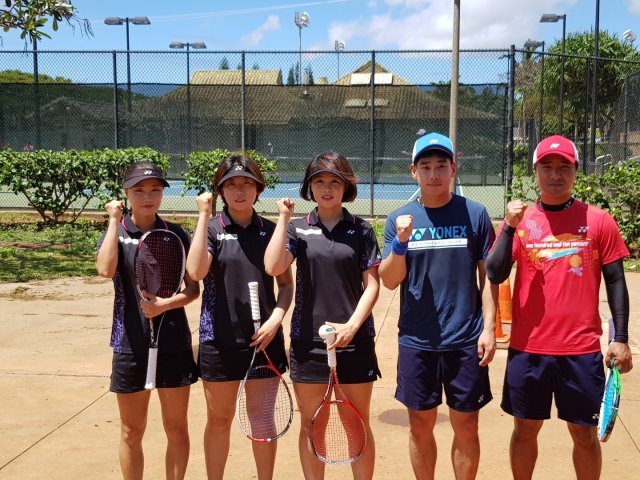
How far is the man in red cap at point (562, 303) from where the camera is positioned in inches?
130

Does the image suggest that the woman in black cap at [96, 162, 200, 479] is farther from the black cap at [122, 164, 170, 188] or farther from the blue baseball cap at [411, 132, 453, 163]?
the blue baseball cap at [411, 132, 453, 163]

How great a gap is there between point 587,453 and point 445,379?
0.73m

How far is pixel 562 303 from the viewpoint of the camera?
3322 millimetres

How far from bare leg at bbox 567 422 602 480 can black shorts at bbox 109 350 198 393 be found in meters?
1.86

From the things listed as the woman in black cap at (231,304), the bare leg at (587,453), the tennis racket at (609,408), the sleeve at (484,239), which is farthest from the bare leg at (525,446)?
the woman in black cap at (231,304)

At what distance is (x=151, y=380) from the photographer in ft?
11.2

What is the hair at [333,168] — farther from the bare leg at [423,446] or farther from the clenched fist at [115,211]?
the bare leg at [423,446]

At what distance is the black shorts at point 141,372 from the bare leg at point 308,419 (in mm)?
558

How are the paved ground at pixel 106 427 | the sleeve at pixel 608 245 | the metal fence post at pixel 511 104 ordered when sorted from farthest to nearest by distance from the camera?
1. the metal fence post at pixel 511 104
2. the paved ground at pixel 106 427
3. the sleeve at pixel 608 245

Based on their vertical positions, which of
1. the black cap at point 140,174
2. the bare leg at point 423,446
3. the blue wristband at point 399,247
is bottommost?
the bare leg at point 423,446

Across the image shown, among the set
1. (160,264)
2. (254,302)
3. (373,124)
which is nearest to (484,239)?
(254,302)

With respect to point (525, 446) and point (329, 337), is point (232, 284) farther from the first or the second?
point (525, 446)

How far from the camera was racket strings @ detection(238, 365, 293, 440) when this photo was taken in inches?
139

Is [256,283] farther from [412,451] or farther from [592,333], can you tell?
[592,333]
